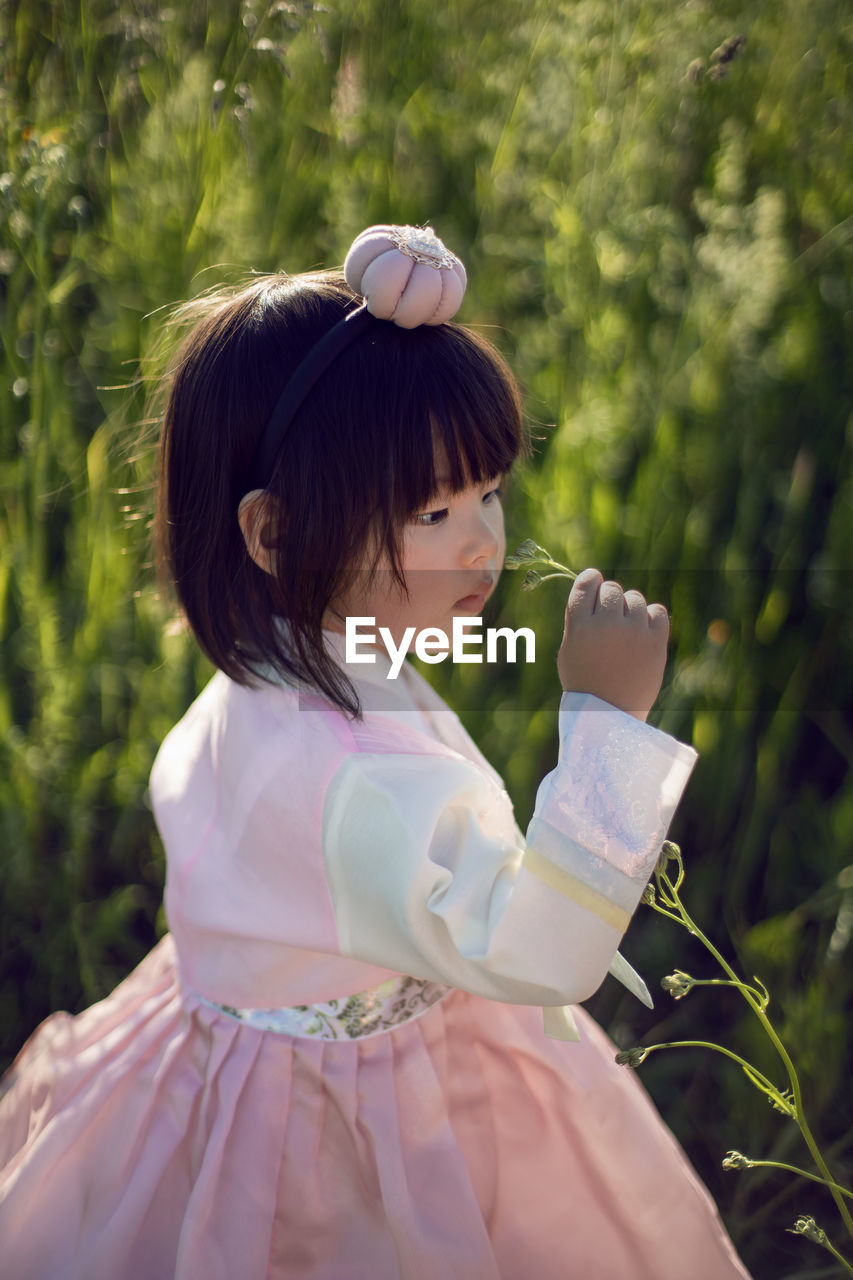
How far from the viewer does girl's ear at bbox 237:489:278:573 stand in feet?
2.52

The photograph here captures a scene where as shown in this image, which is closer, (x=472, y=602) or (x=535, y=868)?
(x=535, y=868)

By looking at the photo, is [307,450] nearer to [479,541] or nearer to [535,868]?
[479,541]

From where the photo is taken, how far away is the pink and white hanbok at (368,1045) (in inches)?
26.6

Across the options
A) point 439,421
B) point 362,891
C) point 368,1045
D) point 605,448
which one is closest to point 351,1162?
point 368,1045

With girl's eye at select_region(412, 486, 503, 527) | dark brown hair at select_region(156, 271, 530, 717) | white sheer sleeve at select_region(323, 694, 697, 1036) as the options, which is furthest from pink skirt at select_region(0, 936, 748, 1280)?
girl's eye at select_region(412, 486, 503, 527)

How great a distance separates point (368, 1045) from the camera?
847mm

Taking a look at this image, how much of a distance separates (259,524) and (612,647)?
0.28 metres

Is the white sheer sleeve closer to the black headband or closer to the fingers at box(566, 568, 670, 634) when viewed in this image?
the fingers at box(566, 568, 670, 634)

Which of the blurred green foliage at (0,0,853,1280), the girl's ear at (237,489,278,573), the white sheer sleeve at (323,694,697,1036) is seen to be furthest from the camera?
the blurred green foliage at (0,0,853,1280)

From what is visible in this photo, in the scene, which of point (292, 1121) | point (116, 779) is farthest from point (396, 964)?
point (116, 779)

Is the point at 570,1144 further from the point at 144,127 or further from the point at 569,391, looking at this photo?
the point at 144,127

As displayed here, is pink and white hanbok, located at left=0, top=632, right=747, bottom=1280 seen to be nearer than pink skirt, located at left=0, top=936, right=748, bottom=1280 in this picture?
Yes

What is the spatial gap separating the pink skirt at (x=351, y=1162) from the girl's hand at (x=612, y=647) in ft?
1.16

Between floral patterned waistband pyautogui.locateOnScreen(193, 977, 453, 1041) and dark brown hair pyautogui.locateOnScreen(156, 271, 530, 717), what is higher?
dark brown hair pyautogui.locateOnScreen(156, 271, 530, 717)
